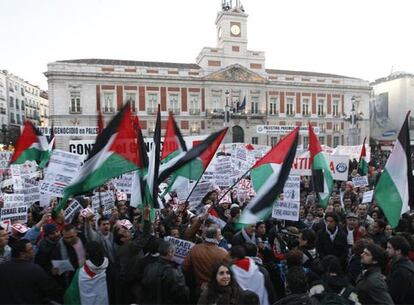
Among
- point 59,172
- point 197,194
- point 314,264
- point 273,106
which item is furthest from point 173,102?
point 314,264

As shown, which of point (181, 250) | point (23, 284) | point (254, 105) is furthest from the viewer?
point (254, 105)

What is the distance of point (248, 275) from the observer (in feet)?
10.6

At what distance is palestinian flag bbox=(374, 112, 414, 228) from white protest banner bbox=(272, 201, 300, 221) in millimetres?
1237

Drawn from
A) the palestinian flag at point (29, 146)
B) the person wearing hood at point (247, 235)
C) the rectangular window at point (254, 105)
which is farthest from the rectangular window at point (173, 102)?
the person wearing hood at point (247, 235)

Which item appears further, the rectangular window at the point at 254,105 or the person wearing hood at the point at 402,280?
the rectangular window at the point at 254,105

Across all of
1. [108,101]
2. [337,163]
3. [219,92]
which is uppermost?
[219,92]

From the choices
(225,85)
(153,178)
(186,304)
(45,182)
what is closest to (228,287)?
(186,304)

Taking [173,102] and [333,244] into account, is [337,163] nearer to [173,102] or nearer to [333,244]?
Answer: [333,244]

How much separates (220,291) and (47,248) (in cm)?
204

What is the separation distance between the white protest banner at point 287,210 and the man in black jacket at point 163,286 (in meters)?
2.77

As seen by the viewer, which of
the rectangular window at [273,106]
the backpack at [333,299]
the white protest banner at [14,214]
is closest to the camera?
the backpack at [333,299]

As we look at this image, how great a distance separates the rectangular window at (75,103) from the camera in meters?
37.9

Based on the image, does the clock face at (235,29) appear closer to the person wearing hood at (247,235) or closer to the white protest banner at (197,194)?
the white protest banner at (197,194)

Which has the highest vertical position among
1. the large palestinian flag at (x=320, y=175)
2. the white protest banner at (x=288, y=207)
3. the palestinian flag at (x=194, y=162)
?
the palestinian flag at (x=194, y=162)
